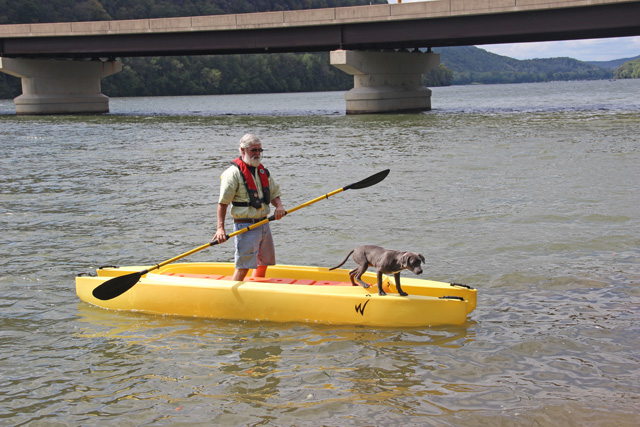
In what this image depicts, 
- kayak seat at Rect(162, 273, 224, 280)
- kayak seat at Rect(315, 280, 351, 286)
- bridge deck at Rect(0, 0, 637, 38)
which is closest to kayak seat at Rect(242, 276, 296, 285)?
kayak seat at Rect(315, 280, 351, 286)

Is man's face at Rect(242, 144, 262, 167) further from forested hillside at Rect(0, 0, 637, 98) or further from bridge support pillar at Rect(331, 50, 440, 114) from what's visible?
forested hillside at Rect(0, 0, 637, 98)

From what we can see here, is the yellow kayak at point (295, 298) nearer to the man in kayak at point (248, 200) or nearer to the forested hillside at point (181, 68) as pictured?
the man in kayak at point (248, 200)

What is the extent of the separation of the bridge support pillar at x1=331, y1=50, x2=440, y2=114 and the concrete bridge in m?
0.07

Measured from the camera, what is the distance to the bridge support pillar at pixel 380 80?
1686 inches

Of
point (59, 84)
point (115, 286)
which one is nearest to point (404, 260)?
point (115, 286)

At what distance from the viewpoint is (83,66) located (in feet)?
177

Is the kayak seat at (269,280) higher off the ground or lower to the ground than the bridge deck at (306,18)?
lower

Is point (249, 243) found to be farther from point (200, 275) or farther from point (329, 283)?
point (200, 275)

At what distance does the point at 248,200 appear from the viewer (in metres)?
6.92

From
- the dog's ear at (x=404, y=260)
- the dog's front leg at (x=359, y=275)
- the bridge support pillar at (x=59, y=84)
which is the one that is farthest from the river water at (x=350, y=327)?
the bridge support pillar at (x=59, y=84)

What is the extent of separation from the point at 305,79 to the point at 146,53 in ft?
256

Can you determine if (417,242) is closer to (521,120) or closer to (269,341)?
(269,341)

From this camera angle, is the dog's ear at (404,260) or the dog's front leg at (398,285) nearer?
the dog's ear at (404,260)

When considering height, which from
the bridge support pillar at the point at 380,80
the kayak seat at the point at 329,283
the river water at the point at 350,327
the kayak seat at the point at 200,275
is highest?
the bridge support pillar at the point at 380,80
